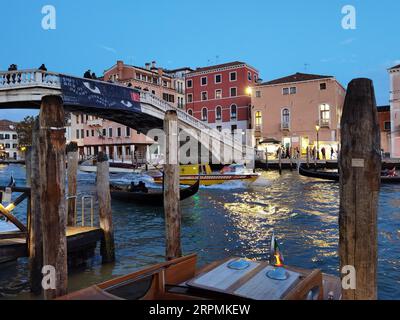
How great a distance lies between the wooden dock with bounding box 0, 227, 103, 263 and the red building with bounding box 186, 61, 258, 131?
966 inches

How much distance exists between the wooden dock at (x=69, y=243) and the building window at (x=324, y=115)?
72.5 feet

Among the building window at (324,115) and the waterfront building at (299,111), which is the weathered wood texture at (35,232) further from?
the building window at (324,115)


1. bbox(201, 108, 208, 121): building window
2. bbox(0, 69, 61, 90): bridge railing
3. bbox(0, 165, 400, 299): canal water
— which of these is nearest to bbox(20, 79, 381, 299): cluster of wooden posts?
bbox(0, 165, 400, 299): canal water

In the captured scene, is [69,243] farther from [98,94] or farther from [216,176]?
[98,94]

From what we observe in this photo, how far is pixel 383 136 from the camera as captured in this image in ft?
84.3

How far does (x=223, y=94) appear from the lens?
2950cm

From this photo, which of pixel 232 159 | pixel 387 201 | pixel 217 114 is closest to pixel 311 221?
pixel 387 201

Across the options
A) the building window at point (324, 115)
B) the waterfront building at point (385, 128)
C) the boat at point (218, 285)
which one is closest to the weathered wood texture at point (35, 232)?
the boat at point (218, 285)

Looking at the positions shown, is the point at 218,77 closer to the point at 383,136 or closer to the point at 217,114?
the point at 217,114

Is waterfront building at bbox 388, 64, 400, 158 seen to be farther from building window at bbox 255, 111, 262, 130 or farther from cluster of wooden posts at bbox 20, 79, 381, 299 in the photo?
cluster of wooden posts at bbox 20, 79, 381, 299

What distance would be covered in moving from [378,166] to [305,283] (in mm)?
882

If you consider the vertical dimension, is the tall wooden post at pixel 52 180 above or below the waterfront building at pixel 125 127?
below

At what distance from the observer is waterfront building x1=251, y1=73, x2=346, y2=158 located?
24469 mm

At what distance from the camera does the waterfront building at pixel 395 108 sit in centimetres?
2225
